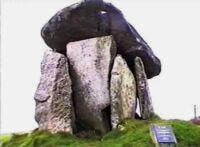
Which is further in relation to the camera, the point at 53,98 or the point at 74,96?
the point at 74,96

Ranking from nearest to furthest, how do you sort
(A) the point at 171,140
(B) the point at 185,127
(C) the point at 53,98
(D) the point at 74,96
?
(A) the point at 171,140 < (B) the point at 185,127 < (C) the point at 53,98 < (D) the point at 74,96

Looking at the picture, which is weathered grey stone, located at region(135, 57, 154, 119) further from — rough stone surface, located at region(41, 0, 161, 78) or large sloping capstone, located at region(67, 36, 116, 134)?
large sloping capstone, located at region(67, 36, 116, 134)

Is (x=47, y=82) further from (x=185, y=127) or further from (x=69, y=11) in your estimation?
(x=185, y=127)

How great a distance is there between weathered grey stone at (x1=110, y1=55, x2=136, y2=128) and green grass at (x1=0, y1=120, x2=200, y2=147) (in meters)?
0.33

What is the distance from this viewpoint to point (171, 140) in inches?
373

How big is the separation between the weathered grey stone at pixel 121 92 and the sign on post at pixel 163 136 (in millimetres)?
1421

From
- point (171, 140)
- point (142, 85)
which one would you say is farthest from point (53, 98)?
point (171, 140)

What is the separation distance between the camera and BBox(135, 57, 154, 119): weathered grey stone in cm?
1191

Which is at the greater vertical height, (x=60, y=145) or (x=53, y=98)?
(x=53, y=98)

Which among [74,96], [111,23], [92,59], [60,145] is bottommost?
[60,145]

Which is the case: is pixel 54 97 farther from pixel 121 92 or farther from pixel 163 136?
pixel 163 136

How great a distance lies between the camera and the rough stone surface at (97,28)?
39.5 ft

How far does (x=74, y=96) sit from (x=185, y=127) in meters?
3.12

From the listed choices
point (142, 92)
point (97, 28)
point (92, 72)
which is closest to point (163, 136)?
point (142, 92)
